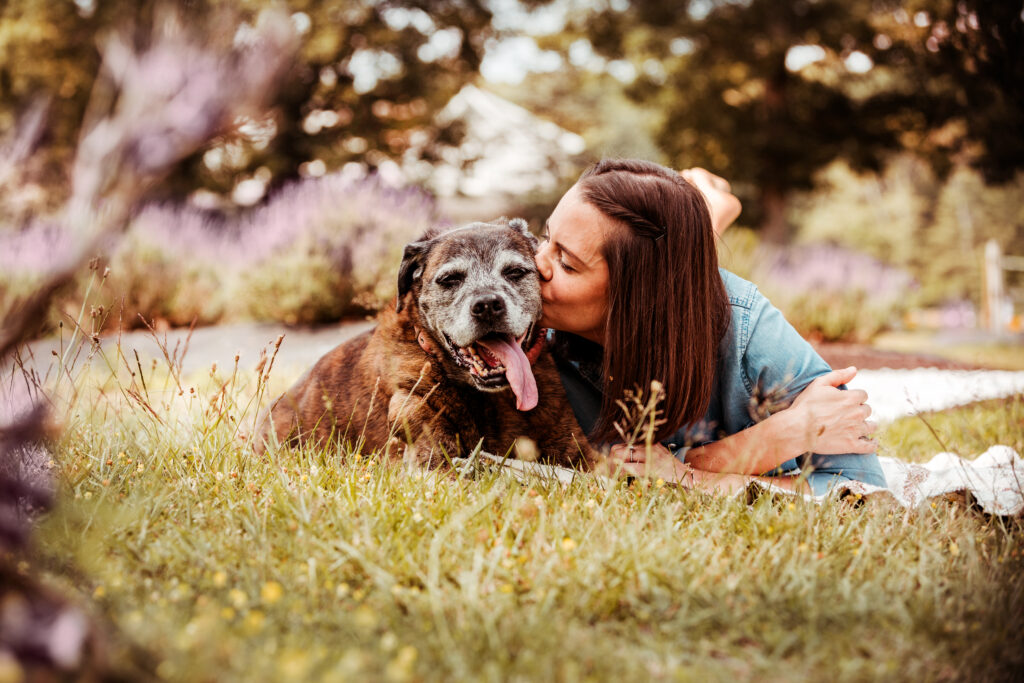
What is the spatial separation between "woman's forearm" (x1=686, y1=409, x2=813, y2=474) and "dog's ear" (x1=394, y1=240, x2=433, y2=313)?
162cm

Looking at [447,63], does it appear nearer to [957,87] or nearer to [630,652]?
[957,87]

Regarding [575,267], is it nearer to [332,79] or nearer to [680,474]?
[680,474]

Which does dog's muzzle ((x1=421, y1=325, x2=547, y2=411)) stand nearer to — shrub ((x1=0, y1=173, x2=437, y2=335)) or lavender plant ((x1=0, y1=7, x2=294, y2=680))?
lavender plant ((x1=0, y1=7, x2=294, y2=680))

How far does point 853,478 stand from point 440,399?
1.88m

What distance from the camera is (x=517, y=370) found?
3.16 meters

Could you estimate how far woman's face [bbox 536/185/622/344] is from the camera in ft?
10.6

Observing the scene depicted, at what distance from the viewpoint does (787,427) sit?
124 inches

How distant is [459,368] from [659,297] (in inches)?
38.2

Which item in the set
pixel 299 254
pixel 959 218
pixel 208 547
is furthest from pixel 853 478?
pixel 959 218

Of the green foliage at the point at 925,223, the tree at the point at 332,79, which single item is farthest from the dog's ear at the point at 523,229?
the green foliage at the point at 925,223

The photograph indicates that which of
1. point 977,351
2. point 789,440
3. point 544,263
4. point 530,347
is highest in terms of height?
point 544,263

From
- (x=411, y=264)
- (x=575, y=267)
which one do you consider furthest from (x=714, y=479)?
(x=411, y=264)

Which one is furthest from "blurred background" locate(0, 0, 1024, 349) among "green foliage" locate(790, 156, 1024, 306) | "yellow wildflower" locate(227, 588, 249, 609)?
"green foliage" locate(790, 156, 1024, 306)

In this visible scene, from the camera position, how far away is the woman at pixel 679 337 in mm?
3178
